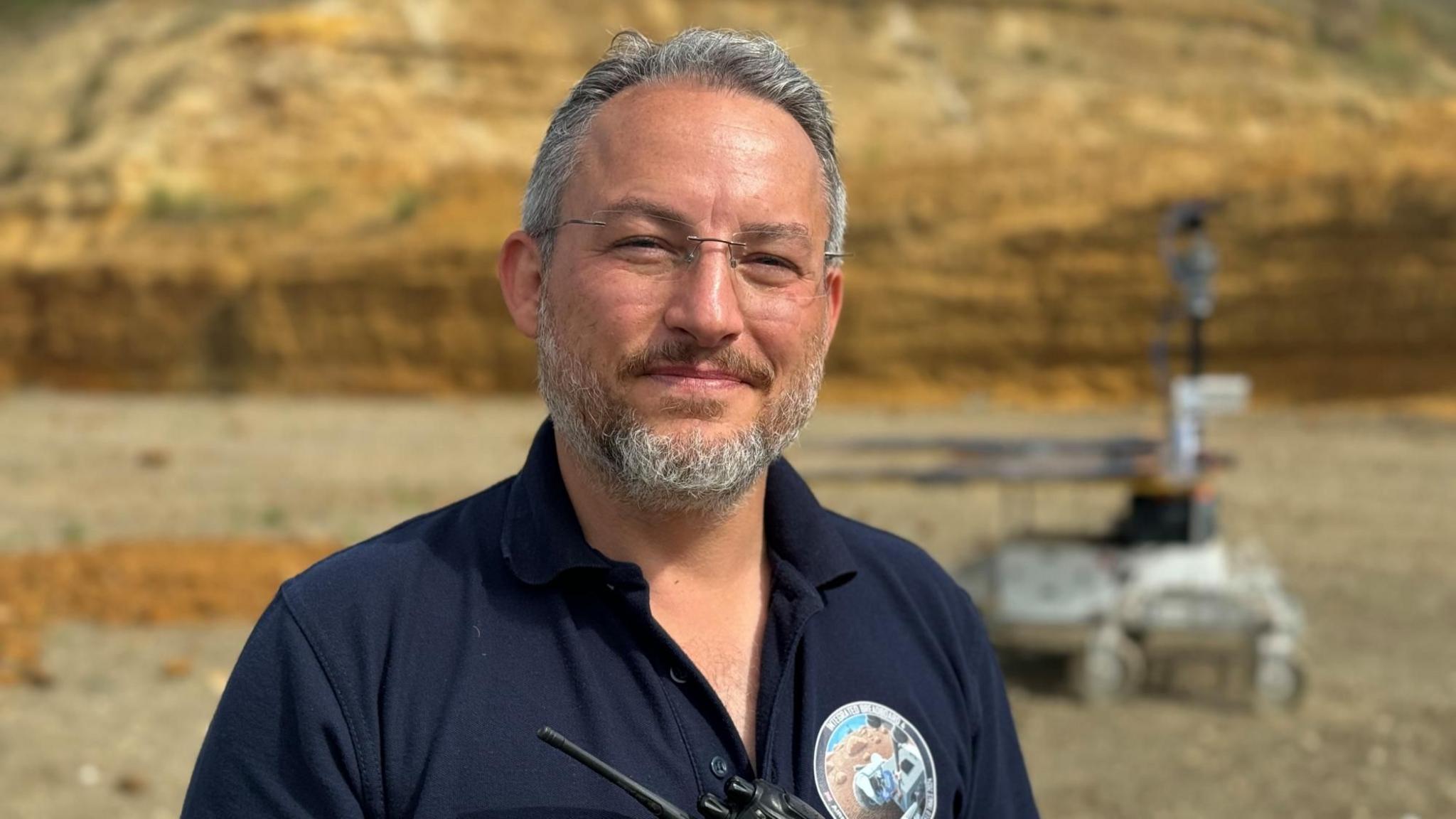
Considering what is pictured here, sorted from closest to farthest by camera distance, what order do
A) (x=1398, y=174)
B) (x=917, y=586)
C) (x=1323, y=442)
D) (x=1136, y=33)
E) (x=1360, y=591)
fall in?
(x=917, y=586) → (x=1360, y=591) → (x=1323, y=442) → (x=1398, y=174) → (x=1136, y=33)

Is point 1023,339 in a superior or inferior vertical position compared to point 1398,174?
inferior

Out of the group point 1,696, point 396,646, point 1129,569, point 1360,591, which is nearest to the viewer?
point 396,646

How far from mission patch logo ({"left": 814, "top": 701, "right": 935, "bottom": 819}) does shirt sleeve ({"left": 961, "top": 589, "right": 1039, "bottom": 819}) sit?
0.46 feet

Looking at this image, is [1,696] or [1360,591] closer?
[1,696]

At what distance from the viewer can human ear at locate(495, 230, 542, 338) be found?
200 cm

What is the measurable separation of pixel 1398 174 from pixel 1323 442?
206 inches

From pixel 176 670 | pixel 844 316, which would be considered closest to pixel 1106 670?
pixel 176 670

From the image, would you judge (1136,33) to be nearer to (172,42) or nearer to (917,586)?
(172,42)

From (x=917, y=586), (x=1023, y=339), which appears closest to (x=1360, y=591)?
(x=917, y=586)

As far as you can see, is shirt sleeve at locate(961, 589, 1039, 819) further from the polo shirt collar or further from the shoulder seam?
the shoulder seam

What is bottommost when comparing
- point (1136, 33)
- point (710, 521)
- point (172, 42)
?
point (710, 521)

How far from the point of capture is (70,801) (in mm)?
5758

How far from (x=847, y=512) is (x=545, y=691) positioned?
1086 centimetres

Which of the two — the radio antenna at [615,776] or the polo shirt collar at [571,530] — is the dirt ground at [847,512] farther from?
the radio antenna at [615,776]
